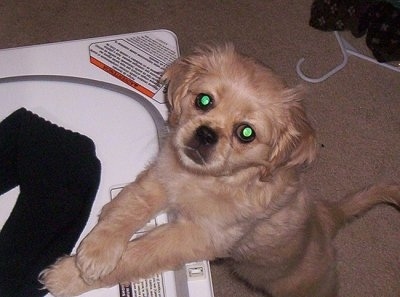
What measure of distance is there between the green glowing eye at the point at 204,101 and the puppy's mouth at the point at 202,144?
84 millimetres

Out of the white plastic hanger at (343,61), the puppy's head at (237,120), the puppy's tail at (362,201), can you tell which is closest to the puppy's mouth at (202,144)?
the puppy's head at (237,120)

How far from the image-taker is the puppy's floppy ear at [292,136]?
5.89ft

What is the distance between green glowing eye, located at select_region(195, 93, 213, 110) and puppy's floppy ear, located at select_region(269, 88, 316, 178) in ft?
0.77

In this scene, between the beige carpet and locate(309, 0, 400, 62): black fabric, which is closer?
the beige carpet

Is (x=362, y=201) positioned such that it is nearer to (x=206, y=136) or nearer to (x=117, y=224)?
(x=206, y=136)

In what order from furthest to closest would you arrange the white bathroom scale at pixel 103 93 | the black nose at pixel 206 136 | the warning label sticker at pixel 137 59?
1. the warning label sticker at pixel 137 59
2. the white bathroom scale at pixel 103 93
3. the black nose at pixel 206 136

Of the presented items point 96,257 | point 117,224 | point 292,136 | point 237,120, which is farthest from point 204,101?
point 96,257

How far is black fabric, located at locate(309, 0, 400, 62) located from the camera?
305cm

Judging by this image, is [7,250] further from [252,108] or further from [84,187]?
[252,108]

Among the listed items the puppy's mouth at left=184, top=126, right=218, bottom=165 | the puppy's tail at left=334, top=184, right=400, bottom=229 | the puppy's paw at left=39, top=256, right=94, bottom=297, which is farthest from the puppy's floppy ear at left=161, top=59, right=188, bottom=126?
the puppy's tail at left=334, top=184, right=400, bottom=229

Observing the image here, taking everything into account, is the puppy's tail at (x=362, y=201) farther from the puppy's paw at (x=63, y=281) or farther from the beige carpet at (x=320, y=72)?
the puppy's paw at (x=63, y=281)

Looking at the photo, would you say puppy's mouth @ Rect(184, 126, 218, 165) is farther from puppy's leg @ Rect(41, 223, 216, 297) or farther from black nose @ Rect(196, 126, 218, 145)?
puppy's leg @ Rect(41, 223, 216, 297)

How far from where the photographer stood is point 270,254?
2.08 m

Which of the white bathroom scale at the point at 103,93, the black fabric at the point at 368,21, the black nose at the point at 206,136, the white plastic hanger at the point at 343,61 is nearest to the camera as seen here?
the black nose at the point at 206,136
